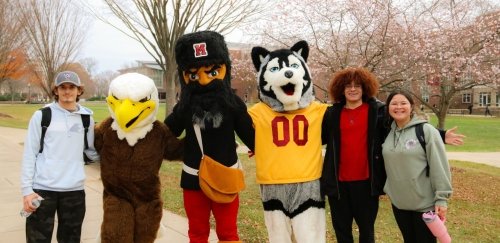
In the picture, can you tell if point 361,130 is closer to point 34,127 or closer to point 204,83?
point 204,83

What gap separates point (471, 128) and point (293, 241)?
88.3 feet

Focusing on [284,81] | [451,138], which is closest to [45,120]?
[284,81]

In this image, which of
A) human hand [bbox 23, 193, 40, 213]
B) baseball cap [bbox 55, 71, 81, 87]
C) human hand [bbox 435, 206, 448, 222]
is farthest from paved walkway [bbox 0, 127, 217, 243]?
human hand [bbox 435, 206, 448, 222]

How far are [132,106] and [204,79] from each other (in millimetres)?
592

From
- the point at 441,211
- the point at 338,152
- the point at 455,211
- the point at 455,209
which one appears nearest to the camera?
the point at 441,211

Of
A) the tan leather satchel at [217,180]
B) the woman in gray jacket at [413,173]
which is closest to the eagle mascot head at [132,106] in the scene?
the tan leather satchel at [217,180]

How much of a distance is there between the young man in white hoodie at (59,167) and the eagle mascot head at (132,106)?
32 centimetres

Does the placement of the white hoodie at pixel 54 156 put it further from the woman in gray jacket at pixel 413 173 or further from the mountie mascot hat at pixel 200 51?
the woman in gray jacket at pixel 413 173

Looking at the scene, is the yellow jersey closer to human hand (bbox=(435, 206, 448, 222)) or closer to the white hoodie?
human hand (bbox=(435, 206, 448, 222))

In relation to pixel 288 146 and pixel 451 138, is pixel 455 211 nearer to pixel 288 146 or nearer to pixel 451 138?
pixel 451 138

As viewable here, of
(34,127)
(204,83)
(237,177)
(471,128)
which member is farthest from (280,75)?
(471,128)

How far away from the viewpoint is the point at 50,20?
1403 cm

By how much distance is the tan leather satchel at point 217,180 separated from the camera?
3254mm

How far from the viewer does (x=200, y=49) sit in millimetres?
3404
